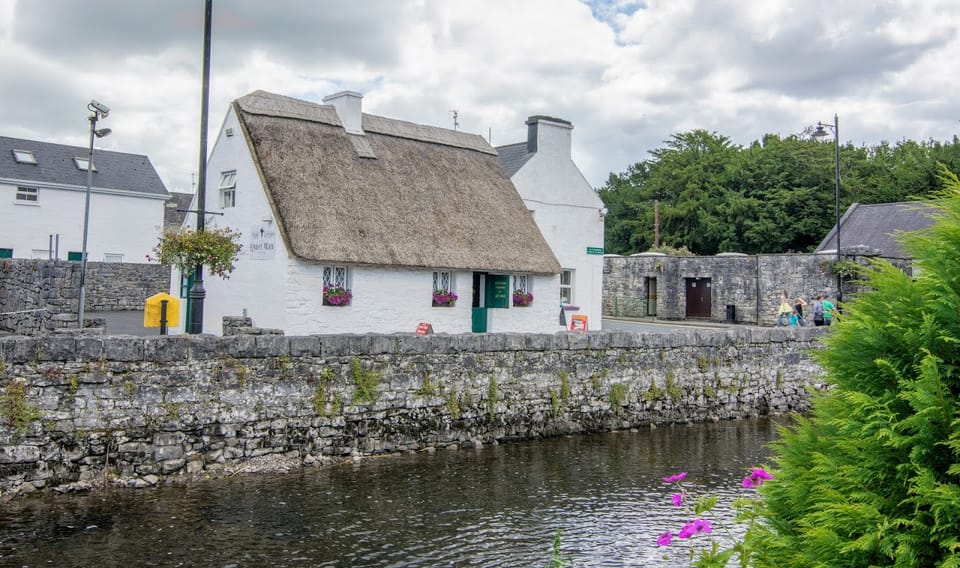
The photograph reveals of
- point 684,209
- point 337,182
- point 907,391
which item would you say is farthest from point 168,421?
point 684,209

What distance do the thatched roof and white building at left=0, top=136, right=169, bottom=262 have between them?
18337 mm

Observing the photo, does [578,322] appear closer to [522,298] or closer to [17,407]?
[522,298]

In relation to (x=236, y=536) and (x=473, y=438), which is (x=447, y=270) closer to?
(x=473, y=438)

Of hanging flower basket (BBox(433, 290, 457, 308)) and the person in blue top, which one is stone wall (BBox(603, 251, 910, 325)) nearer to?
the person in blue top

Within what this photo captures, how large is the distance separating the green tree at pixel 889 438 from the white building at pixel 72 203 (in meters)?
34.9

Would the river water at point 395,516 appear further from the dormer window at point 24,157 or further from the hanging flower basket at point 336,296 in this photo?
the dormer window at point 24,157

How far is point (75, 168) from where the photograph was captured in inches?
1567

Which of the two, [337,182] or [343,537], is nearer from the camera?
[343,537]

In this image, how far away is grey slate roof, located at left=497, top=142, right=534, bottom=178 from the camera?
77.7 feet

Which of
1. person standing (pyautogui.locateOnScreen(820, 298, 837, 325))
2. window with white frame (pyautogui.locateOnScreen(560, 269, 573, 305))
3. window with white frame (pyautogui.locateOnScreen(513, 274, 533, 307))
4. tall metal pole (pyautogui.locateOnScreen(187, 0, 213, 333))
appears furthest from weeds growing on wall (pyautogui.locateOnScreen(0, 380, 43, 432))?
window with white frame (pyautogui.locateOnScreen(560, 269, 573, 305))

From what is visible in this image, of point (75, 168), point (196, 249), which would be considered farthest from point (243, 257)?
point (75, 168)

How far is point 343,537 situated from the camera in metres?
8.82

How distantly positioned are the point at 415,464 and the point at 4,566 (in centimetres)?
598

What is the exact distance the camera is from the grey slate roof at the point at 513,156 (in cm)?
2367
